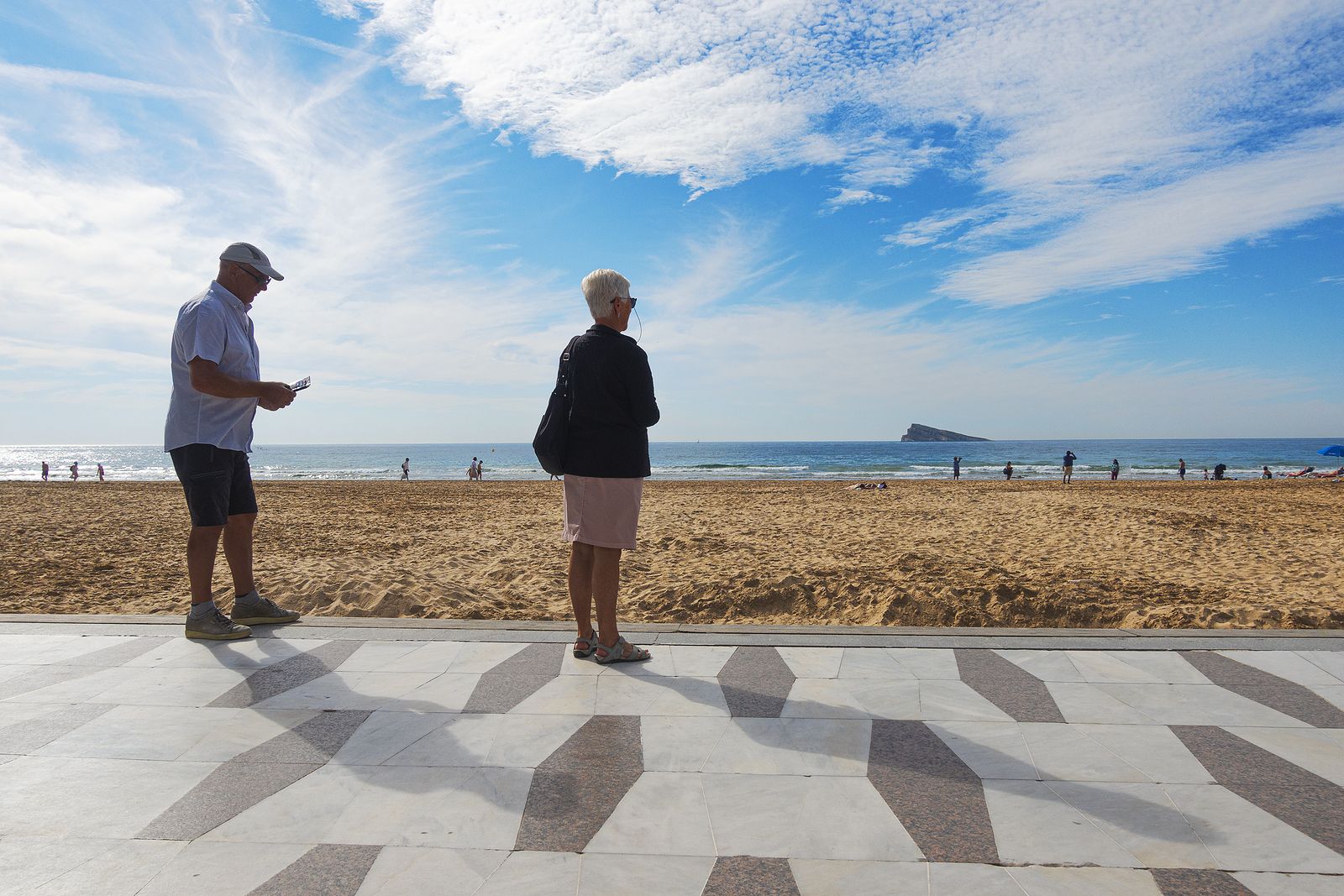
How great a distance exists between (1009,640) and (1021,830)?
1.80 m

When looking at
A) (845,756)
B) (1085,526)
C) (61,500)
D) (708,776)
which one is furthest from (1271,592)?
(61,500)

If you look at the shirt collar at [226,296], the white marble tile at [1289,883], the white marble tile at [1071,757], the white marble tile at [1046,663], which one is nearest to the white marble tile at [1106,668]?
the white marble tile at [1046,663]

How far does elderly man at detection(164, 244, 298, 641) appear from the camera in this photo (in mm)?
3322

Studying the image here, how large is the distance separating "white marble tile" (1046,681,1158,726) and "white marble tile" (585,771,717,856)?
1.39 metres

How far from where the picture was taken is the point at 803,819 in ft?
6.03

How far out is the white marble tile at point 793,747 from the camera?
2119 mm

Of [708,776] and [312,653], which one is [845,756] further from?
[312,653]

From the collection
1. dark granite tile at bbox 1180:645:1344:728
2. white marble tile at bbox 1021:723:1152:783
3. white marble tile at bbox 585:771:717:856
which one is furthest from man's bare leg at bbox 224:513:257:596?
dark granite tile at bbox 1180:645:1344:728

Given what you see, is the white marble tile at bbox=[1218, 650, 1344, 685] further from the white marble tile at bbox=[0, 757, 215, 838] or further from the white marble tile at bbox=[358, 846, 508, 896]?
the white marble tile at bbox=[0, 757, 215, 838]

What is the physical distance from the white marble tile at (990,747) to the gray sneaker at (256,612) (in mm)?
3184

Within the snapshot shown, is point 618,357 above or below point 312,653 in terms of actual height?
above

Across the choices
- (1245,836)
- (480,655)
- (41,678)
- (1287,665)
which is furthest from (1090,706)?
(41,678)

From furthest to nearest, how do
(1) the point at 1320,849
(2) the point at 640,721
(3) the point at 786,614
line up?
1. (3) the point at 786,614
2. (2) the point at 640,721
3. (1) the point at 1320,849

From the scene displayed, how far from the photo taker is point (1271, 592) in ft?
19.4
